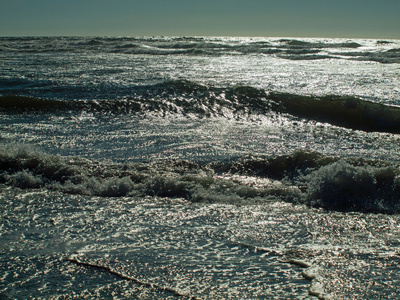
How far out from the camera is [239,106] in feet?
35.5

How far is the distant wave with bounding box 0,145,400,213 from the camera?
4.30m

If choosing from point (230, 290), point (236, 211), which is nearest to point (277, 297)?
point (230, 290)

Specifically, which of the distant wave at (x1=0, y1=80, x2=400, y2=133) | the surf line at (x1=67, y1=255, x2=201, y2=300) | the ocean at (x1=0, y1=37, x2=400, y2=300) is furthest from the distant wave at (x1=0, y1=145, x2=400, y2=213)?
the distant wave at (x1=0, y1=80, x2=400, y2=133)

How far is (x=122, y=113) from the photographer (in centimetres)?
1008

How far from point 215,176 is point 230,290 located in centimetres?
286

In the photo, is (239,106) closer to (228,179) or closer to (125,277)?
(228,179)

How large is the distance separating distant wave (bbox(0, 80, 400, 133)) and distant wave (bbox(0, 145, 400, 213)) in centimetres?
427

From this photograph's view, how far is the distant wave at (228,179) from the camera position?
4305mm

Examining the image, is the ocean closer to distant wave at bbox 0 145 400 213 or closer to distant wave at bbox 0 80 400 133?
distant wave at bbox 0 145 400 213

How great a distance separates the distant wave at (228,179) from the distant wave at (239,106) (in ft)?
14.0

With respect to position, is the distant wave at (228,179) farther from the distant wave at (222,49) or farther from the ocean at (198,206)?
the distant wave at (222,49)

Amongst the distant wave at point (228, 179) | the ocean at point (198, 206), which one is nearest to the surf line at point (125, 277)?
the ocean at point (198, 206)

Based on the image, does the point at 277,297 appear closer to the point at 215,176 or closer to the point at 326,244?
the point at 326,244

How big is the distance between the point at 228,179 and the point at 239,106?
596 centimetres
